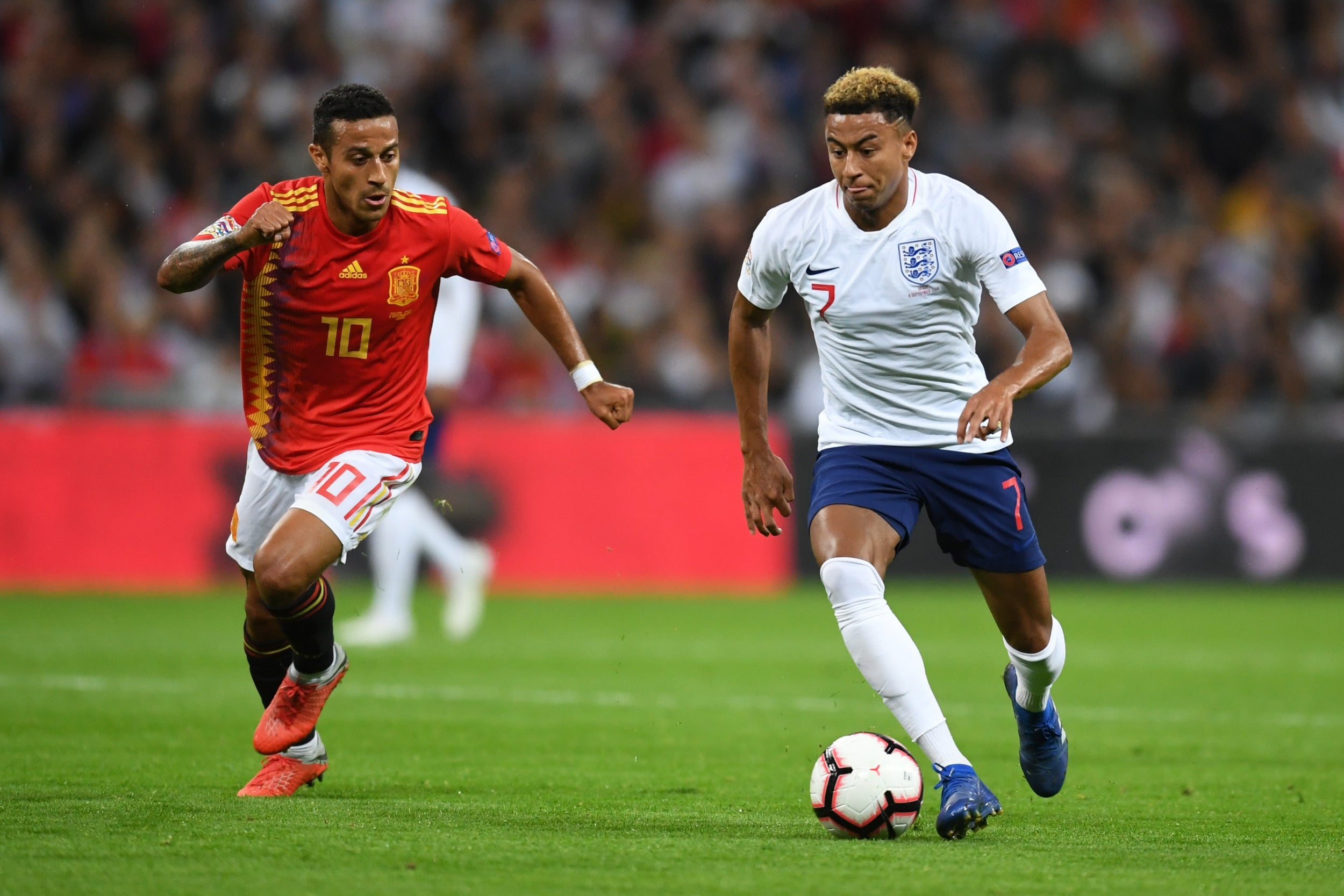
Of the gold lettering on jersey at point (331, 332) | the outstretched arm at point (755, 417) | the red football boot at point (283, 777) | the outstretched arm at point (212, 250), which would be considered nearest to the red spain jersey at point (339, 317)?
the gold lettering on jersey at point (331, 332)

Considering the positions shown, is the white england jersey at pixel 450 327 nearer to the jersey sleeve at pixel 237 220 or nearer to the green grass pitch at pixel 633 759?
the green grass pitch at pixel 633 759

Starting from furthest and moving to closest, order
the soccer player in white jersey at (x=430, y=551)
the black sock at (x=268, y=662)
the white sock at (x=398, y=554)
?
the white sock at (x=398, y=554)
the soccer player in white jersey at (x=430, y=551)
the black sock at (x=268, y=662)

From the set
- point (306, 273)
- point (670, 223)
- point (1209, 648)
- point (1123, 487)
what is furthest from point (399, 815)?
point (670, 223)

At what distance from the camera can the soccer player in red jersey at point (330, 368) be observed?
5934 mm

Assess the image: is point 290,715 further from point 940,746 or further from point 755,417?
point 940,746

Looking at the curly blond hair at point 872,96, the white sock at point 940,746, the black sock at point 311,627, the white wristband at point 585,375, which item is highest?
the curly blond hair at point 872,96

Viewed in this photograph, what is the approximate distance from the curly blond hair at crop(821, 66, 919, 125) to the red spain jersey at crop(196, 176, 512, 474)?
4.39ft

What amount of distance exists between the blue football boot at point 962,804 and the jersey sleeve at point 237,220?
273 cm

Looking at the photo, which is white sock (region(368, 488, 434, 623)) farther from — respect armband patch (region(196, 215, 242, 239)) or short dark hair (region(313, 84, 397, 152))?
respect armband patch (region(196, 215, 242, 239))

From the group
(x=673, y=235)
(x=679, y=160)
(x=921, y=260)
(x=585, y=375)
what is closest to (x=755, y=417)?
(x=585, y=375)

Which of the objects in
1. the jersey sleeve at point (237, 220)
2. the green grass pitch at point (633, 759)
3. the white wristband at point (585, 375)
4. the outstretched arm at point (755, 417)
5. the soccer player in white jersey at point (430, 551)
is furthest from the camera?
the soccer player in white jersey at point (430, 551)

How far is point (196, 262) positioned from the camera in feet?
18.3

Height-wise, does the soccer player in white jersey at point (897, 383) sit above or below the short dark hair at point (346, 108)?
below

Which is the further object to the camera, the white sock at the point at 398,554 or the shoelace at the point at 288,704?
the white sock at the point at 398,554
